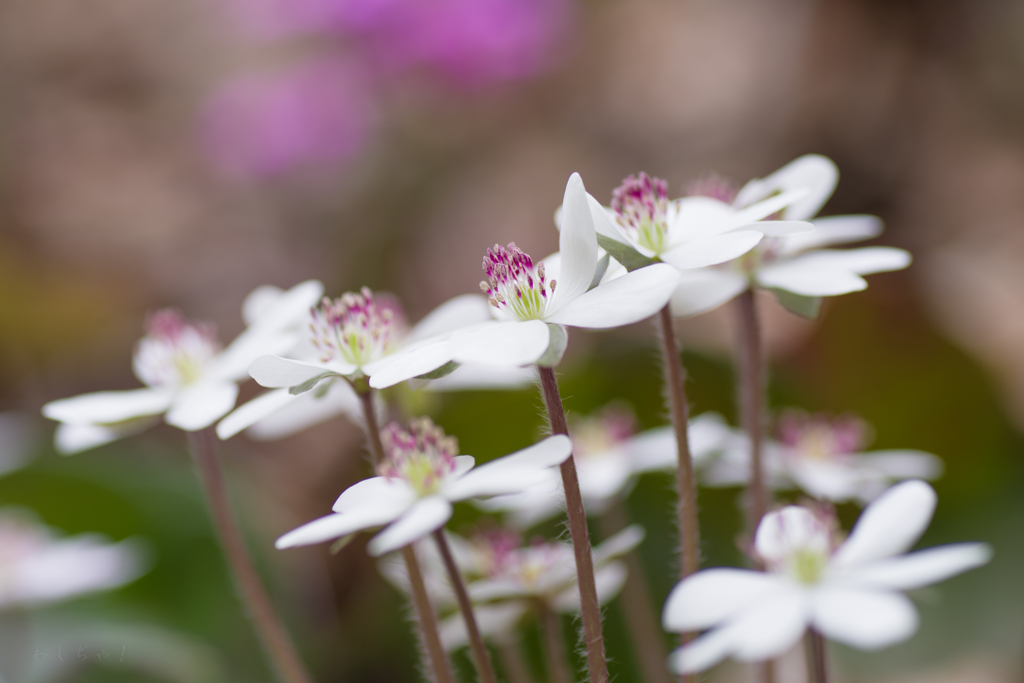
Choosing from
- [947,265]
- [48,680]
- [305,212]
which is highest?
[305,212]

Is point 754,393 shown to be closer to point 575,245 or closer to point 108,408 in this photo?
point 575,245

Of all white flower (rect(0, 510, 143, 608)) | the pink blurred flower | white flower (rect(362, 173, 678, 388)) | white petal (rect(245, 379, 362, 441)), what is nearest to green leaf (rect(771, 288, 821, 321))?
white flower (rect(362, 173, 678, 388))

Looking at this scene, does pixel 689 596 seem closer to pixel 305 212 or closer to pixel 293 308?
pixel 293 308

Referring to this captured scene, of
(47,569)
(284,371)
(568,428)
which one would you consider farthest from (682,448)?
(47,569)

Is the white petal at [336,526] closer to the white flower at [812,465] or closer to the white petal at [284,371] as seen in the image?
the white petal at [284,371]

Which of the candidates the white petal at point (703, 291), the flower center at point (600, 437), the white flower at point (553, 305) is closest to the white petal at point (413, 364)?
the white flower at point (553, 305)

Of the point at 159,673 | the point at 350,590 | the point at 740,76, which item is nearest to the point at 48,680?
the point at 159,673

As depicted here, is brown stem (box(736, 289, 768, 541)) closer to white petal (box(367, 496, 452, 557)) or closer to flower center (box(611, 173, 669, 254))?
flower center (box(611, 173, 669, 254))
